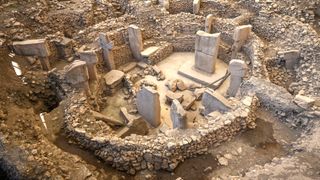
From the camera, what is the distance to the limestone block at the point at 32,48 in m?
9.33

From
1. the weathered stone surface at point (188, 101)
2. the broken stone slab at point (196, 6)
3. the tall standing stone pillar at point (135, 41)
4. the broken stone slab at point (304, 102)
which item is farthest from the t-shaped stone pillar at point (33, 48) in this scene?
the broken stone slab at point (304, 102)

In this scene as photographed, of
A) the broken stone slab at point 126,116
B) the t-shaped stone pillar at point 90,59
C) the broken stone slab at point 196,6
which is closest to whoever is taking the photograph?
the broken stone slab at point 126,116

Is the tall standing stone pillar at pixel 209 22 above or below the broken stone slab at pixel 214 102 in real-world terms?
above

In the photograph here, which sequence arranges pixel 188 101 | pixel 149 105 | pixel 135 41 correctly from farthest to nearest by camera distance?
pixel 135 41
pixel 188 101
pixel 149 105

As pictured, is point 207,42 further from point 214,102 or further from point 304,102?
point 304,102

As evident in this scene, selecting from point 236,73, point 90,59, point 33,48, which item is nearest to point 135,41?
point 90,59

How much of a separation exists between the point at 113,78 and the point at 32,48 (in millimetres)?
2588

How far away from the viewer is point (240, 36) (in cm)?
1027

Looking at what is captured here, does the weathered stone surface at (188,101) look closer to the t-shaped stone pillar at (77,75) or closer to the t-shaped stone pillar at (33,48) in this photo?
the t-shaped stone pillar at (77,75)

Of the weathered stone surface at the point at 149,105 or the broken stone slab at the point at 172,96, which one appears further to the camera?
the broken stone slab at the point at 172,96

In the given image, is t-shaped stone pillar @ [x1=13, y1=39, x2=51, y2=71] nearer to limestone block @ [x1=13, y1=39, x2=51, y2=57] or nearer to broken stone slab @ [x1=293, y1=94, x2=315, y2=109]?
limestone block @ [x1=13, y1=39, x2=51, y2=57]

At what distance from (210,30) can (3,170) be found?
8040 mm

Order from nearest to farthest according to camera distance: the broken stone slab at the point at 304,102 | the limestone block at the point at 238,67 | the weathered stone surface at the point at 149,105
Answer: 1. the broken stone slab at the point at 304,102
2. the weathered stone surface at the point at 149,105
3. the limestone block at the point at 238,67

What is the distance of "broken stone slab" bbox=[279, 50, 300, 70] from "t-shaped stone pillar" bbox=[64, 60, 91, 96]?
6.01 meters
